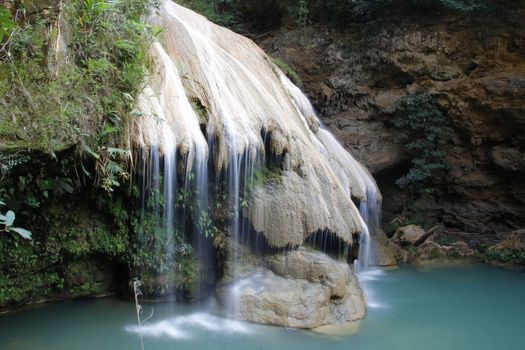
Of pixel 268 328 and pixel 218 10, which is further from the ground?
pixel 218 10

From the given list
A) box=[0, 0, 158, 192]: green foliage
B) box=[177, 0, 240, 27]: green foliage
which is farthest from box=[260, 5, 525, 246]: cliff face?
Result: box=[0, 0, 158, 192]: green foliage

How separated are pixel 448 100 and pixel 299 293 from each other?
743cm

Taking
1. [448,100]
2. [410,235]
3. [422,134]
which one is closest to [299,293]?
[410,235]

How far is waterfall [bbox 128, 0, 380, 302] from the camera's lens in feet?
19.1

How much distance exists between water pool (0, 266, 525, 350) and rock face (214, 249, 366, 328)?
0.19 m

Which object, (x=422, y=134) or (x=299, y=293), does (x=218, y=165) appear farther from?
(x=422, y=134)

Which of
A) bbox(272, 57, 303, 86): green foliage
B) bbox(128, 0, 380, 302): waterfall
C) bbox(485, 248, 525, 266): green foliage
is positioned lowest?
bbox(485, 248, 525, 266): green foliage

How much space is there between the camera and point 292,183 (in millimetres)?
6617

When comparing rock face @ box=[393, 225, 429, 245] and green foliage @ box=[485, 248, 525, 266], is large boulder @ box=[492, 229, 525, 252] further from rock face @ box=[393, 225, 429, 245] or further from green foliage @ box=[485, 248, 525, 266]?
rock face @ box=[393, 225, 429, 245]

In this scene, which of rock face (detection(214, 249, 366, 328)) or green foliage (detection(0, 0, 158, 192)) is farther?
rock face (detection(214, 249, 366, 328))

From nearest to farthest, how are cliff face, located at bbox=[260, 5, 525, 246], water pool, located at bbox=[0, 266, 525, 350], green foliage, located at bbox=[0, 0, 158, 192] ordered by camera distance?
green foliage, located at bbox=[0, 0, 158, 192] < water pool, located at bbox=[0, 266, 525, 350] < cliff face, located at bbox=[260, 5, 525, 246]

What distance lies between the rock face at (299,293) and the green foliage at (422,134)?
18.2ft

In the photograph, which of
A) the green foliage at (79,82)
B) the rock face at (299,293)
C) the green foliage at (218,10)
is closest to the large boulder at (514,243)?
the rock face at (299,293)

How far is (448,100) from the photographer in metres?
11.3
